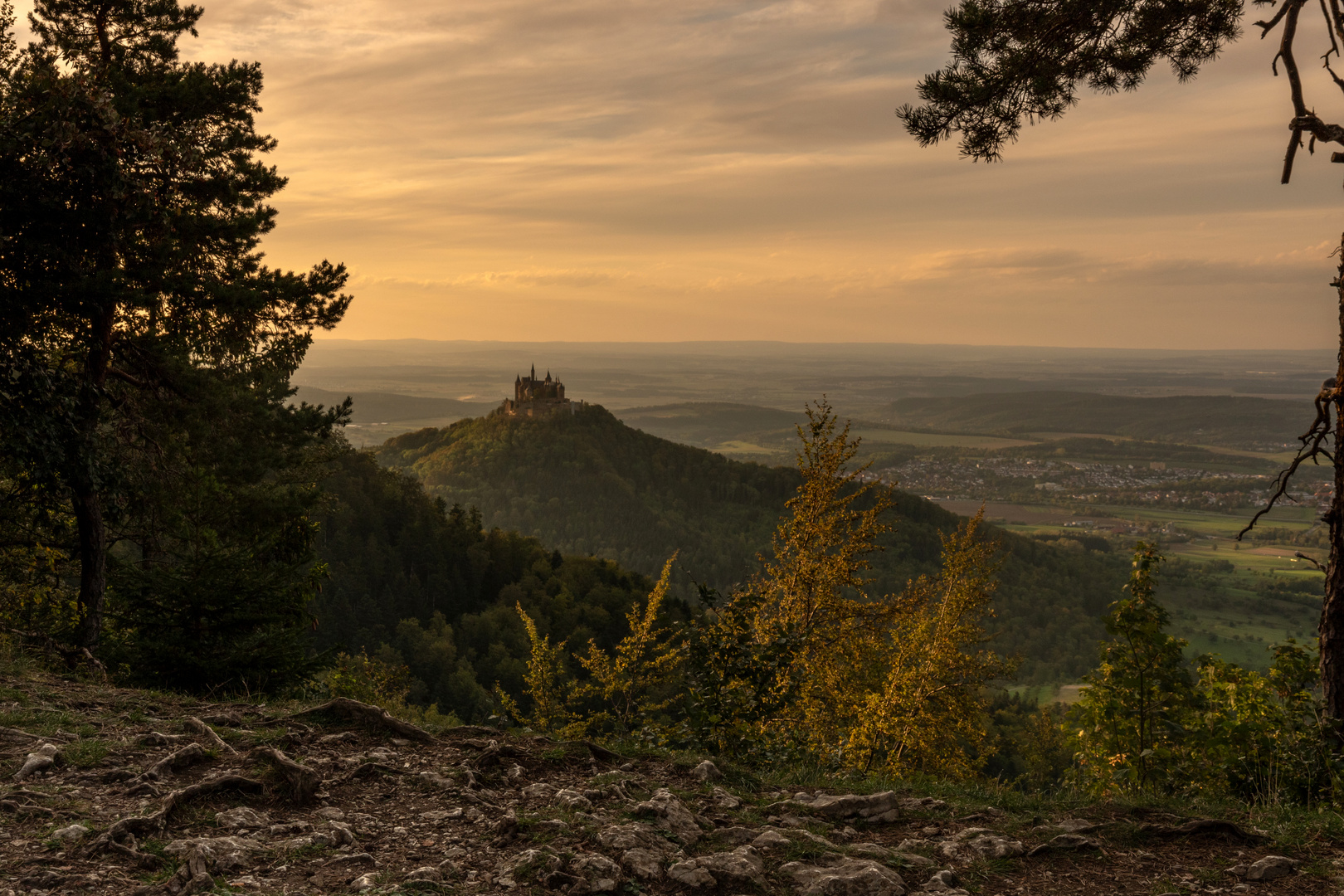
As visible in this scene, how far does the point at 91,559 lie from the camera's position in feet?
41.0

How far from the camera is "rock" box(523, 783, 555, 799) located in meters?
5.78

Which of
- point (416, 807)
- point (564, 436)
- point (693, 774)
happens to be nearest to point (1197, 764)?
point (693, 774)

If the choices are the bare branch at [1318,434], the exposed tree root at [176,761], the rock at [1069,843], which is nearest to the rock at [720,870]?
the rock at [1069,843]

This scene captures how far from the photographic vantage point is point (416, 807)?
5535 millimetres

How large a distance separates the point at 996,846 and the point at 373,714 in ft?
17.0

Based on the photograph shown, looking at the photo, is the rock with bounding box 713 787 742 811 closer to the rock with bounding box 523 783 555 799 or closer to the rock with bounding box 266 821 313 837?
the rock with bounding box 523 783 555 799

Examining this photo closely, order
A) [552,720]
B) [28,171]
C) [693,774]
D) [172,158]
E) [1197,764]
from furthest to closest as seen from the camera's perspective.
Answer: [552,720]
[172,158]
[28,171]
[1197,764]
[693,774]

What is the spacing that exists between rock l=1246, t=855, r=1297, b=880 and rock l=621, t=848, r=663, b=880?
11.2 feet

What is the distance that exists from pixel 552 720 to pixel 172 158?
465 inches

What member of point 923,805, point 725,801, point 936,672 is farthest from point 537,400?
point 923,805

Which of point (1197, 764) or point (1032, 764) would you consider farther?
point (1032, 764)

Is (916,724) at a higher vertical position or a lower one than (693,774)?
lower

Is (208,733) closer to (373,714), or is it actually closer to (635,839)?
(373,714)

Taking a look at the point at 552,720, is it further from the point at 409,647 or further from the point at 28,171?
the point at 409,647
